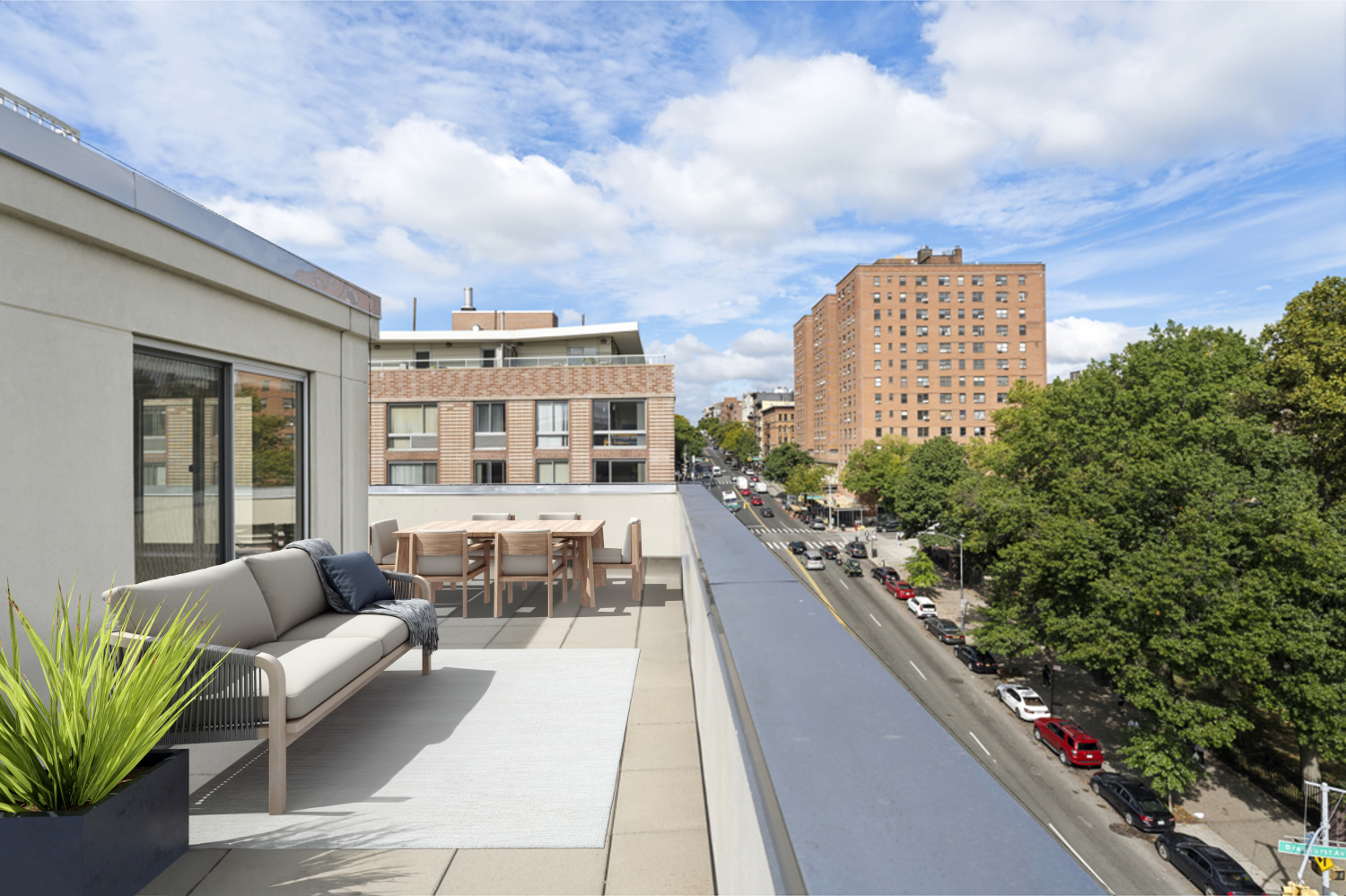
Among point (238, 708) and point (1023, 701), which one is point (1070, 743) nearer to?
point (1023, 701)

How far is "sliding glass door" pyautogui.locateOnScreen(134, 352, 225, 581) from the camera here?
402cm

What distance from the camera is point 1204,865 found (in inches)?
573

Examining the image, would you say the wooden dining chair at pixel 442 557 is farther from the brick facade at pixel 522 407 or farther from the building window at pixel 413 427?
the building window at pixel 413 427

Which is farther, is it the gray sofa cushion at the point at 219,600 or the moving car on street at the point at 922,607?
the moving car on street at the point at 922,607

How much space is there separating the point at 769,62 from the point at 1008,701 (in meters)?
23.4

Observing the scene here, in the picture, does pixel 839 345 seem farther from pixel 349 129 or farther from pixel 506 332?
pixel 349 129

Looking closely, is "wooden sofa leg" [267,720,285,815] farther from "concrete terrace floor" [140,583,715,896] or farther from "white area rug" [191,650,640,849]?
"concrete terrace floor" [140,583,715,896]

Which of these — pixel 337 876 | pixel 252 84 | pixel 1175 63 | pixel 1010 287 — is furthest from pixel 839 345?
pixel 337 876

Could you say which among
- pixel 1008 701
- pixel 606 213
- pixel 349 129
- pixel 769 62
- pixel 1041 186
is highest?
pixel 606 213

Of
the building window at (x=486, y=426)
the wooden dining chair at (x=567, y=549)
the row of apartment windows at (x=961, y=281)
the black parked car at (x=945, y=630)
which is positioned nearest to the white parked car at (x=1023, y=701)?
the black parked car at (x=945, y=630)

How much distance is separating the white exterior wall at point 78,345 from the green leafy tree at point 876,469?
56.4m

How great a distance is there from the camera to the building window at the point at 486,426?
977 inches

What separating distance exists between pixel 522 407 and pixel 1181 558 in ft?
71.8

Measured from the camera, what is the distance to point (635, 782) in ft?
9.98
